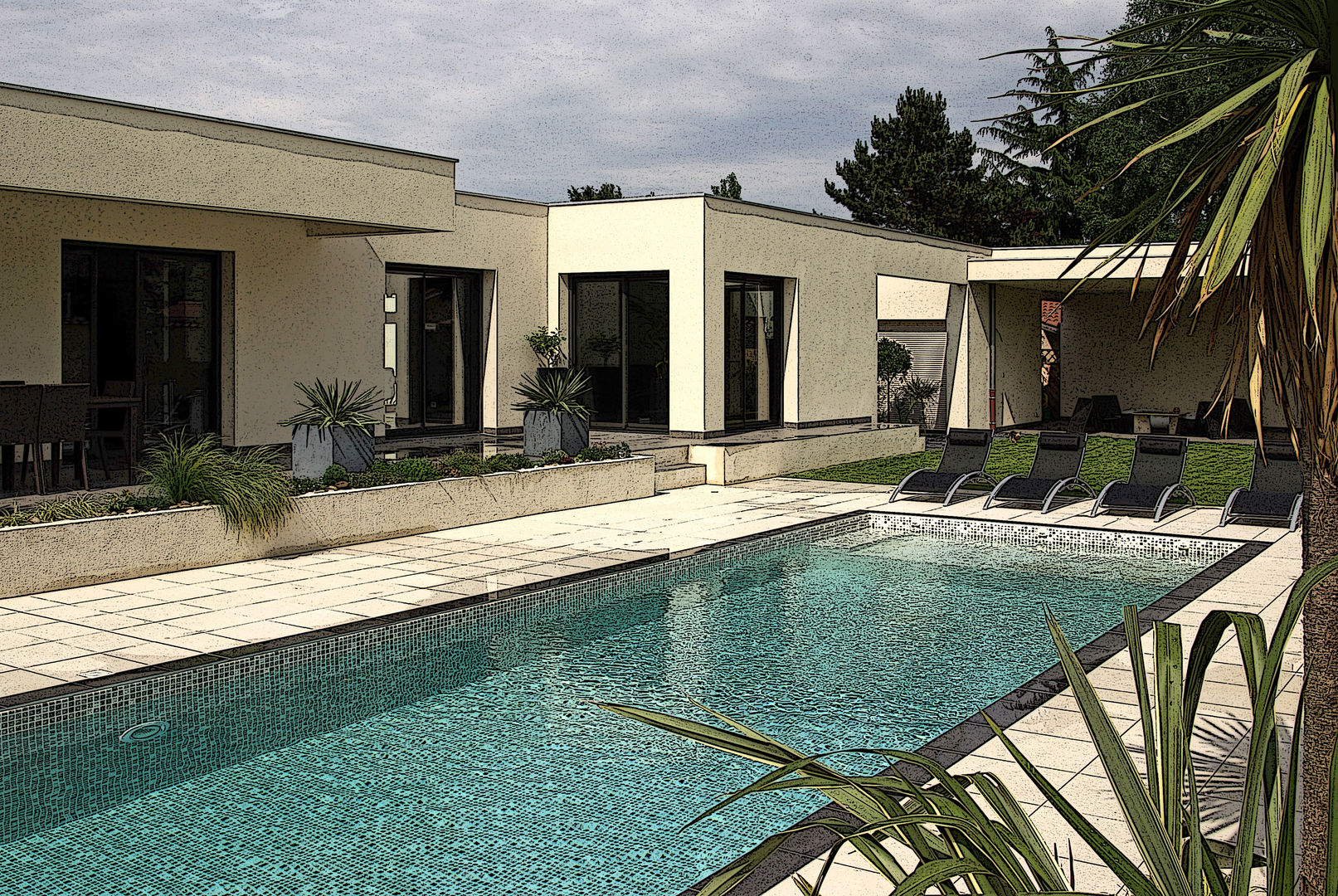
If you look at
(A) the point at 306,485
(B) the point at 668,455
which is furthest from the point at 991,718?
(B) the point at 668,455

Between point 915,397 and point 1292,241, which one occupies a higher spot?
point 1292,241

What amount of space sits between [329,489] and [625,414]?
826 cm

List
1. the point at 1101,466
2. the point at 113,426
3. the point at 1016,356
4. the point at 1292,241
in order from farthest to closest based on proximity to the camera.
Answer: the point at 1016,356 → the point at 1101,466 → the point at 113,426 → the point at 1292,241

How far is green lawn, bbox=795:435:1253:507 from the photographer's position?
16.5 metres

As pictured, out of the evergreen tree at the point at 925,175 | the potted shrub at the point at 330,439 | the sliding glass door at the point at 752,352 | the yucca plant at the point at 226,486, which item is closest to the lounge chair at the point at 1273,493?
the sliding glass door at the point at 752,352

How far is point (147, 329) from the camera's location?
1423 cm

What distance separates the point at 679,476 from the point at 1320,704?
13.9 m

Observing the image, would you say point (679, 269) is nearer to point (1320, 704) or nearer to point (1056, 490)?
point (1056, 490)

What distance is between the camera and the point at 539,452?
14.9 metres

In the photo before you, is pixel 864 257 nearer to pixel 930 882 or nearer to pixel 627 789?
pixel 627 789

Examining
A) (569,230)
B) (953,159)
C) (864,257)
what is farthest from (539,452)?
(953,159)

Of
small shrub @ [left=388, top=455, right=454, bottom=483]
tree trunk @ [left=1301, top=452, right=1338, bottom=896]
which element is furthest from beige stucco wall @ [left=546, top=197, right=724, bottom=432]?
tree trunk @ [left=1301, top=452, right=1338, bottom=896]

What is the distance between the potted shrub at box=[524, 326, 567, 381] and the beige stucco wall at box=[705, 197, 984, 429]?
277 cm

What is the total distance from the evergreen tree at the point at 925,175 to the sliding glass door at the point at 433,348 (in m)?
29.3
